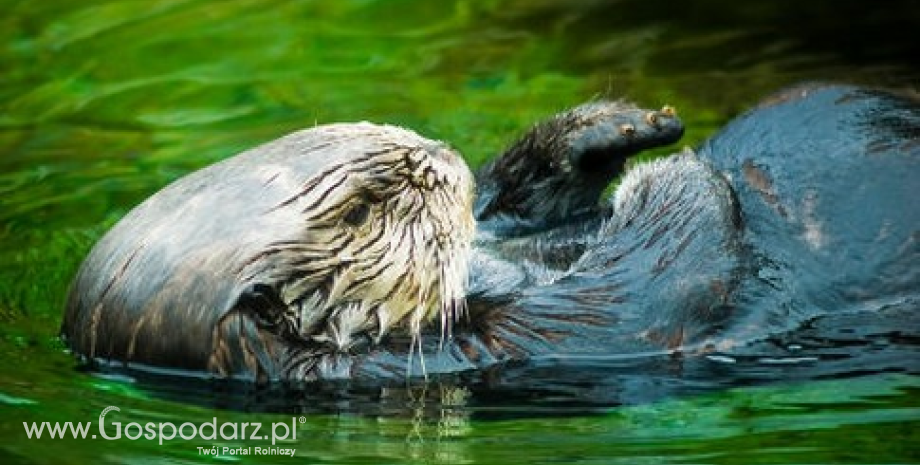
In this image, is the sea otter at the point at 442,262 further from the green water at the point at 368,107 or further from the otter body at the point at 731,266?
the green water at the point at 368,107

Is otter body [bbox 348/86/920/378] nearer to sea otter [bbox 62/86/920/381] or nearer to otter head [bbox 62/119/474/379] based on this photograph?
sea otter [bbox 62/86/920/381]

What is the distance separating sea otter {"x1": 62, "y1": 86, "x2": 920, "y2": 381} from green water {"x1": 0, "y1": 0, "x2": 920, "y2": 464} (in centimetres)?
19

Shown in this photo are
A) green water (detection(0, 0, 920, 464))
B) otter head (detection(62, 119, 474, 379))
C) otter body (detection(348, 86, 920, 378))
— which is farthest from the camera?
otter body (detection(348, 86, 920, 378))

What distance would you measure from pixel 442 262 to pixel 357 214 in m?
0.28

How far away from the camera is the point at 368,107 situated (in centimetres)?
739

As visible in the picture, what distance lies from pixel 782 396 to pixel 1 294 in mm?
2541

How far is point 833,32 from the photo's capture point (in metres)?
7.73

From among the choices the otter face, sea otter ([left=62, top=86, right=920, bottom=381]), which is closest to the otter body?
sea otter ([left=62, top=86, right=920, bottom=381])

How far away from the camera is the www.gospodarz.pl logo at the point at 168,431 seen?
4.38 metres

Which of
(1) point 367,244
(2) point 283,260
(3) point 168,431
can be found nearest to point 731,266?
(1) point 367,244

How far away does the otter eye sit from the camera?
4.70m

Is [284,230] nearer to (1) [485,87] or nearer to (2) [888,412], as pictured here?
(2) [888,412]

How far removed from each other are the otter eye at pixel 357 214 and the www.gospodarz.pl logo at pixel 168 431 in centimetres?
56

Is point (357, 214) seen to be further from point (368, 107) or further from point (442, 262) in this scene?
point (368, 107)
